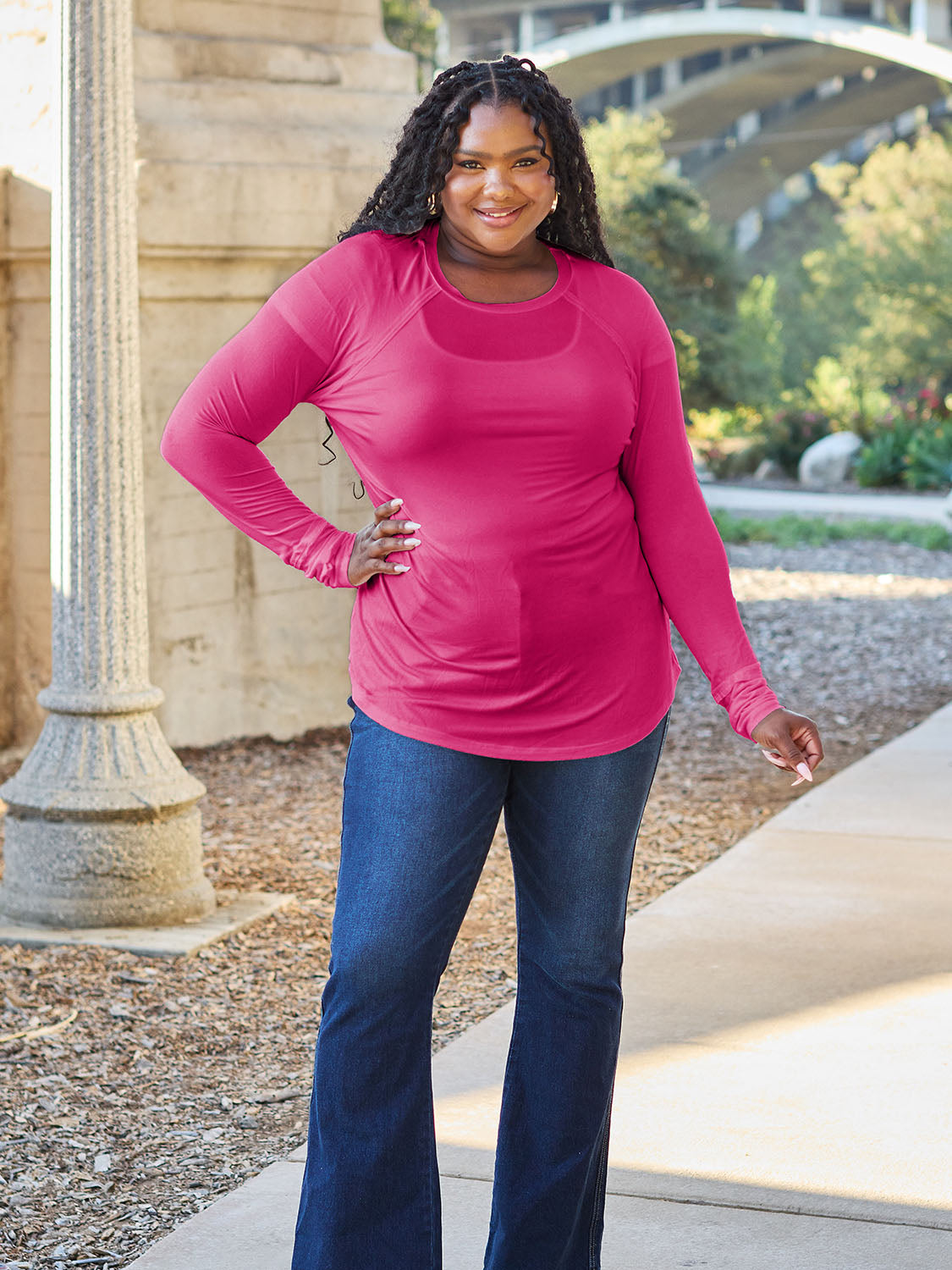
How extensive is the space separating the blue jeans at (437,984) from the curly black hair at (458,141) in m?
0.50

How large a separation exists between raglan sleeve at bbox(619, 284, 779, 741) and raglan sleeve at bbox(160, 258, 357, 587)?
0.39 m

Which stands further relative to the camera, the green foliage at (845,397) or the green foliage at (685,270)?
the green foliage at (845,397)

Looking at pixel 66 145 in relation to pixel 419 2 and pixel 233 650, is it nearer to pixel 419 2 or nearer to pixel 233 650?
pixel 233 650

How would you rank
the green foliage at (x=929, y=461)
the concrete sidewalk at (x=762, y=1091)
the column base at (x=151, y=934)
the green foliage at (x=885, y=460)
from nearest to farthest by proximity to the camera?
the concrete sidewalk at (x=762, y=1091), the column base at (x=151, y=934), the green foliage at (x=929, y=461), the green foliage at (x=885, y=460)

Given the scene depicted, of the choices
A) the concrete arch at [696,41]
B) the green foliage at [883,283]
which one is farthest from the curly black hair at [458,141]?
the concrete arch at [696,41]

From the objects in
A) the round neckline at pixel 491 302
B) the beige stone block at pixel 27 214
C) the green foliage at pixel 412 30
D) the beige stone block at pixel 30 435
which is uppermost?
the green foliage at pixel 412 30

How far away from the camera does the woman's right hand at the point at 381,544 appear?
86.1 inches

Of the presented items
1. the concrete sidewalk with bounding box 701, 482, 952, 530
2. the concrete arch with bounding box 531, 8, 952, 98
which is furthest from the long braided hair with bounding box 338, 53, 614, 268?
the concrete arch with bounding box 531, 8, 952, 98

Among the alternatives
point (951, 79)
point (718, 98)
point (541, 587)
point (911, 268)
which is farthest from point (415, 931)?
point (718, 98)

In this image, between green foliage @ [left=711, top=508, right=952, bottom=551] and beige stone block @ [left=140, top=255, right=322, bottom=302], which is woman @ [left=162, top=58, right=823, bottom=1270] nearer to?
beige stone block @ [left=140, top=255, right=322, bottom=302]

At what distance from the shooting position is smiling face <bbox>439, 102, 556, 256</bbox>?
2203mm

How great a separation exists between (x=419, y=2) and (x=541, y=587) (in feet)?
94.8

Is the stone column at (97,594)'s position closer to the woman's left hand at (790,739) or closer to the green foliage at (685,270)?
the woman's left hand at (790,739)

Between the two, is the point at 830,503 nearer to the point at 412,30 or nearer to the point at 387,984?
the point at 412,30
